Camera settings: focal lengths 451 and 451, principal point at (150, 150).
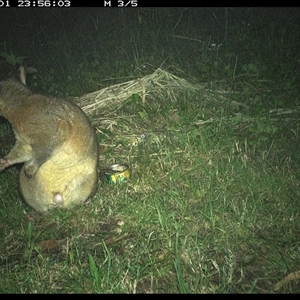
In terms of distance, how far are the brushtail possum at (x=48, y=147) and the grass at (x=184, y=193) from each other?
0.19 meters

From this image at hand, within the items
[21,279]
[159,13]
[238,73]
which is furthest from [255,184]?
[159,13]

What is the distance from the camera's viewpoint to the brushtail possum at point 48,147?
3525 millimetres

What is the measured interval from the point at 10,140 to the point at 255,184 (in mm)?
2719

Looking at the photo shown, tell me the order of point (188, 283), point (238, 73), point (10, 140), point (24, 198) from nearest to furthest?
point (188, 283) → point (24, 198) → point (10, 140) → point (238, 73)

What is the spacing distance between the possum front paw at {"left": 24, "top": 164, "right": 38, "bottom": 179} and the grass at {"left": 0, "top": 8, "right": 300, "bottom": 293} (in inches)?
15.3

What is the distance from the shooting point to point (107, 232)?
11.8 feet

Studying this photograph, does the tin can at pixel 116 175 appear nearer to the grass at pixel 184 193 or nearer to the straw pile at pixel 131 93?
the grass at pixel 184 193

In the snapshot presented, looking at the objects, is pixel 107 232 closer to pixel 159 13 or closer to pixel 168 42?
pixel 168 42

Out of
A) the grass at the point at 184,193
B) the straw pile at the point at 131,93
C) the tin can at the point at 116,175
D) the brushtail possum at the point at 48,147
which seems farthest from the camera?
the straw pile at the point at 131,93

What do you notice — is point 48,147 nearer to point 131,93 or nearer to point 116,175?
point 116,175

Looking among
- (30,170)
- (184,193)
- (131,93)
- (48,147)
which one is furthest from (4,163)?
(131,93)

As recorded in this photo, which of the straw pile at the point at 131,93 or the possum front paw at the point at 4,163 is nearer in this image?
the possum front paw at the point at 4,163

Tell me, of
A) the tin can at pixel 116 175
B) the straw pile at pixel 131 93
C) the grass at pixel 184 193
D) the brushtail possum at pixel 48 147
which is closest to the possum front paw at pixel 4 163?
the brushtail possum at pixel 48 147

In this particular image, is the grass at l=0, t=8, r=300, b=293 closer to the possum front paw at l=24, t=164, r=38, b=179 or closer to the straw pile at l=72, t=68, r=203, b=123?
the straw pile at l=72, t=68, r=203, b=123
